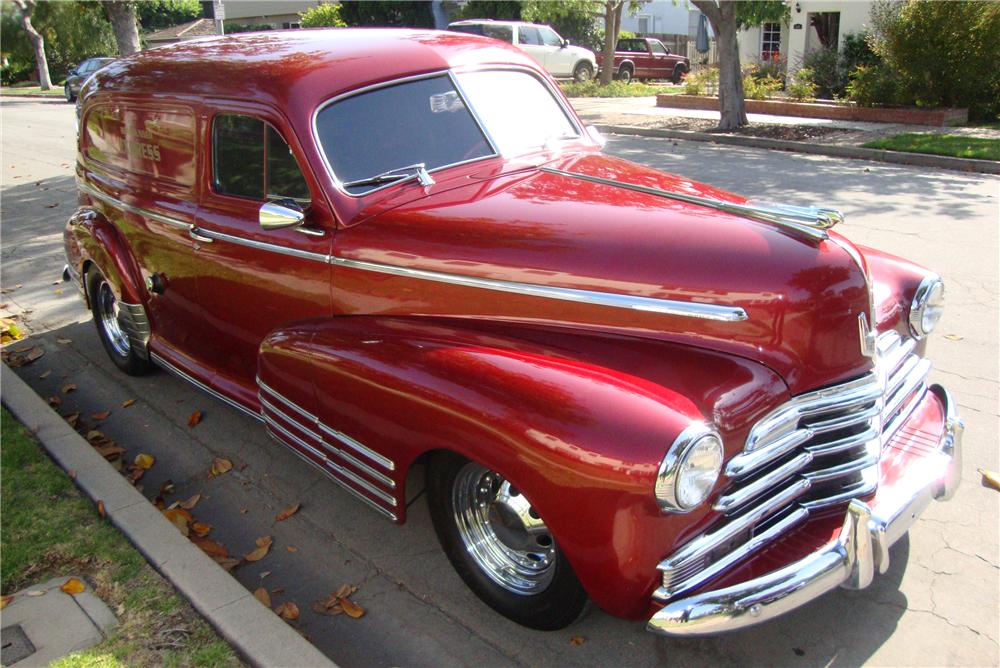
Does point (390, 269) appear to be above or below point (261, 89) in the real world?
below

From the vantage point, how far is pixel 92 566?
131 inches

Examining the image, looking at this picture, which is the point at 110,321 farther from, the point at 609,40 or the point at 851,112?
the point at 609,40

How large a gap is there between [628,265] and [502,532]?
109 cm

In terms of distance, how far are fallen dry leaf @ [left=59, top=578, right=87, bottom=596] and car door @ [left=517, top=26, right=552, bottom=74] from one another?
77.7 ft

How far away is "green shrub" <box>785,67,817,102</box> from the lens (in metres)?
17.2

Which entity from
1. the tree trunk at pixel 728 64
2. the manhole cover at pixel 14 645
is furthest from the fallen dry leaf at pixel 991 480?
the tree trunk at pixel 728 64

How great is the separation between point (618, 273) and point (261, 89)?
1962 millimetres

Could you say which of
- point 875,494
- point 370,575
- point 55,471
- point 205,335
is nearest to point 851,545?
point 875,494

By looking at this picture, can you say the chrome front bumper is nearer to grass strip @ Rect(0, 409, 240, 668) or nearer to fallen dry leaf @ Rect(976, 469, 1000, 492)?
fallen dry leaf @ Rect(976, 469, 1000, 492)

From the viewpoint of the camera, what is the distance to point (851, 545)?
8.09 feet

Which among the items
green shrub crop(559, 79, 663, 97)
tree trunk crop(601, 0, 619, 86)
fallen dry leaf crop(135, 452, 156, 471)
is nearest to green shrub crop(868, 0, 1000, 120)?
green shrub crop(559, 79, 663, 97)

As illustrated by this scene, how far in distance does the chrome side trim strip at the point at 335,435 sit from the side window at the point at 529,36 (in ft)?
75.5

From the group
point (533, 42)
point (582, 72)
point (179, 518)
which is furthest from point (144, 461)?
point (582, 72)

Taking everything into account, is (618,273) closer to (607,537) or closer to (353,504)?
(607,537)
